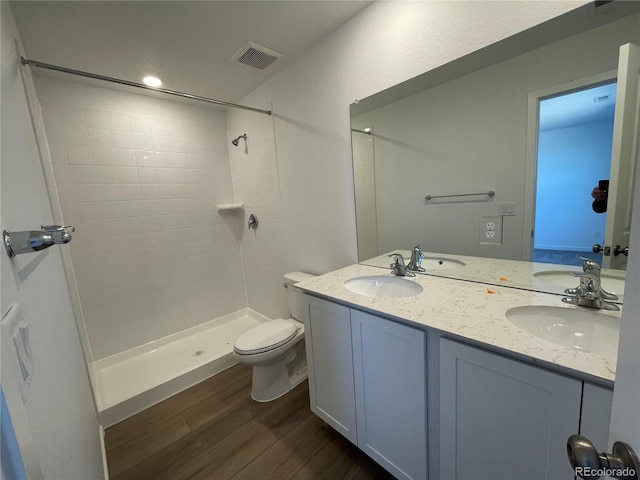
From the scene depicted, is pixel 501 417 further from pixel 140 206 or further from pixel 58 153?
pixel 58 153

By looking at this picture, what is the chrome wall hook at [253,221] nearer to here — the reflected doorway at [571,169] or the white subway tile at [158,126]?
the white subway tile at [158,126]

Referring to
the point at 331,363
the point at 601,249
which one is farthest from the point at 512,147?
the point at 331,363

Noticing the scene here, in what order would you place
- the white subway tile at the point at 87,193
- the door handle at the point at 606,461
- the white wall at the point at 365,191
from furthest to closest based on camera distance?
the white subway tile at the point at 87,193 < the white wall at the point at 365,191 < the door handle at the point at 606,461

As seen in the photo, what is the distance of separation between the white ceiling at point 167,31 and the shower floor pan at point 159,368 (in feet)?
7.07

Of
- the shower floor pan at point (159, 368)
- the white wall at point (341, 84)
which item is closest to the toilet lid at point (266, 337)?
the white wall at point (341, 84)

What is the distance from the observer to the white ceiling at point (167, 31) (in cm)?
128

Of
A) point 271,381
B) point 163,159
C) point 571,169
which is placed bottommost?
point 271,381

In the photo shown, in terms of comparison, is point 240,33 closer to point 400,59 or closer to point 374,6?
point 374,6

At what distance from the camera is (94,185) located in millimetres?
2053

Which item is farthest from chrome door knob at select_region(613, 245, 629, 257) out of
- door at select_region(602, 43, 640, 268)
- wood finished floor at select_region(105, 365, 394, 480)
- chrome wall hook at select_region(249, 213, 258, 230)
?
chrome wall hook at select_region(249, 213, 258, 230)

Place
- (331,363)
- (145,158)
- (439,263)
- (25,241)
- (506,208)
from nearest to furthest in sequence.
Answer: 1. (25,241)
2. (506,208)
3. (331,363)
4. (439,263)
5. (145,158)

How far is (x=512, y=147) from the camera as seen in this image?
3.67ft

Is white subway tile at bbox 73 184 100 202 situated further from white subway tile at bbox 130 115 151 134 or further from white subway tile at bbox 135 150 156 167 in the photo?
white subway tile at bbox 130 115 151 134

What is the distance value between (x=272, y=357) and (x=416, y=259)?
1108 mm
